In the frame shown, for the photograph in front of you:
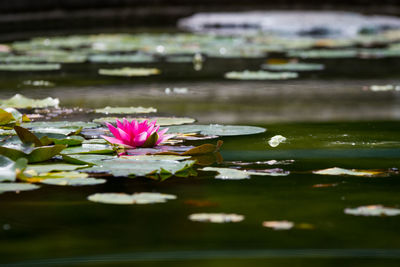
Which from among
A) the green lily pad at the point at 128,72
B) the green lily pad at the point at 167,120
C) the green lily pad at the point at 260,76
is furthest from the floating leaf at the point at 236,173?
the green lily pad at the point at 128,72

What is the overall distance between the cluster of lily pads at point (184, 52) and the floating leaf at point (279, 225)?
98.4 inches

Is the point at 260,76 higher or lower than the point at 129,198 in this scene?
higher

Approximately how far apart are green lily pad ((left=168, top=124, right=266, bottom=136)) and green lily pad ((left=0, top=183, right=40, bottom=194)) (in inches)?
28.1

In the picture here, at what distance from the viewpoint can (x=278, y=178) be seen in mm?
1911

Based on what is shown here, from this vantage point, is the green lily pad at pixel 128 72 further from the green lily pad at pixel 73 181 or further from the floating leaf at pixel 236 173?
the green lily pad at pixel 73 181

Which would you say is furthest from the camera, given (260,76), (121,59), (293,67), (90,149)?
(121,59)

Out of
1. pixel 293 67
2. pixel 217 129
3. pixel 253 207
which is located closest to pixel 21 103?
pixel 217 129

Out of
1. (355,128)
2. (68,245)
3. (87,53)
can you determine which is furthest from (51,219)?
(87,53)

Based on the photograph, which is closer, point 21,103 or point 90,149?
point 90,149

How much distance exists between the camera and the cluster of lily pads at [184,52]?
15.1ft

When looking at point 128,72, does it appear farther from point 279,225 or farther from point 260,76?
point 279,225

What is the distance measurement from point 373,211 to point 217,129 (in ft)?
3.08

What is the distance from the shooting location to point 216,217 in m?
1.55

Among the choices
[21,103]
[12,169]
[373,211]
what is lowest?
[373,211]
